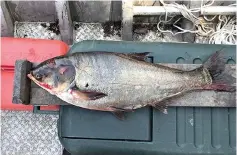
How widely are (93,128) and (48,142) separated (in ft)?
2.56

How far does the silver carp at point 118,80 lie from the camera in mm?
2471

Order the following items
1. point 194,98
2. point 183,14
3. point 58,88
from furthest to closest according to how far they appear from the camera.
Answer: point 183,14 < point 194,98 < point 58,88

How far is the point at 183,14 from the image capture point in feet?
10.7

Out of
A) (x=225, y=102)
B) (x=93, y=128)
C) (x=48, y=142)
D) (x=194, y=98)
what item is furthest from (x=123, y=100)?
(x=48, y=142)

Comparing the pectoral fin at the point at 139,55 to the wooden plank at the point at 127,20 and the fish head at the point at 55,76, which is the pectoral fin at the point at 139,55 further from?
the wooden plank at the point at 127,20

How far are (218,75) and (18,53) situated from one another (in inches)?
56.7

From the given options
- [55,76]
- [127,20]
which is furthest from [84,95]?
[127,20]

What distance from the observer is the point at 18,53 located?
2869 mm

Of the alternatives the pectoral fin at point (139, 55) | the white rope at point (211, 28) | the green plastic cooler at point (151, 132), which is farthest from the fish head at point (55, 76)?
the white rope at point (211, 28)

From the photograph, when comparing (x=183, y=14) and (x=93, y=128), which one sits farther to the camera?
(x=183, y=14)

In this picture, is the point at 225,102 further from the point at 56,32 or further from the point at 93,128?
the point at 56,32

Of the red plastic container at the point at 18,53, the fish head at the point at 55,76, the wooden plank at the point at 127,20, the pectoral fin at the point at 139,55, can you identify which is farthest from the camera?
the wooden plank at the point at 127,20

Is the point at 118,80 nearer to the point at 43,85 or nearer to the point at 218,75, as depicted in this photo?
the point at 43,85

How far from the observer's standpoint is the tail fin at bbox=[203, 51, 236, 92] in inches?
102
